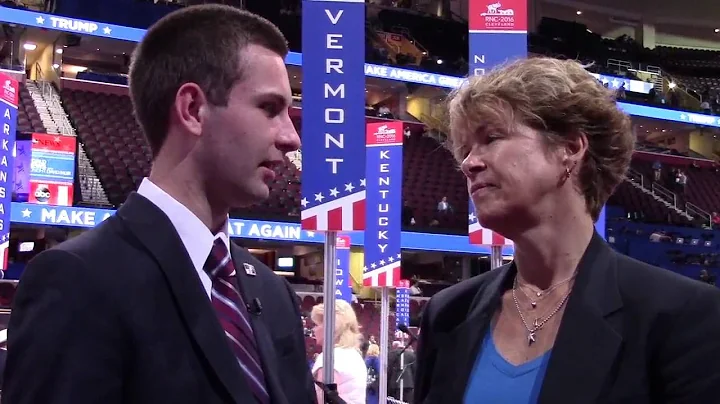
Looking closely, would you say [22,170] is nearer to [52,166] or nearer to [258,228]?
[52,166]

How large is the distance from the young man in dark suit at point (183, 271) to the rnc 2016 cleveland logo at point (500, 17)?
350 cm

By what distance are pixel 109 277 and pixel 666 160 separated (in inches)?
970

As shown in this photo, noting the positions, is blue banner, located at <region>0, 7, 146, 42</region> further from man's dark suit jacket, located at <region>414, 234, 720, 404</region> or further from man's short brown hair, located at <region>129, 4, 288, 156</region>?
man's dark suit jacket, located at <region>414, 234, 720, 404</region>

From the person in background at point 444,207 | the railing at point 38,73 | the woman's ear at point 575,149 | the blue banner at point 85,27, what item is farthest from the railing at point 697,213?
the woman's ear at point 575,149

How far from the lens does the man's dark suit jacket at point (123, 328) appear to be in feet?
3.36

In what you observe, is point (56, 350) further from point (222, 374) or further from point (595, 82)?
point (595, 82)

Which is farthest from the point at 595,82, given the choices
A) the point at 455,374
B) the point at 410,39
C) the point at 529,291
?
the point at 410,39

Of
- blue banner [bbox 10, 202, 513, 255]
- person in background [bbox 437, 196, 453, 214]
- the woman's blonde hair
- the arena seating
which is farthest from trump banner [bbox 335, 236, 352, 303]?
person in background [bbox 437, 196, 453, 214]

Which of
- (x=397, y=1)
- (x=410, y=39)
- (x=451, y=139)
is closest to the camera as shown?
(x=451, y=139)

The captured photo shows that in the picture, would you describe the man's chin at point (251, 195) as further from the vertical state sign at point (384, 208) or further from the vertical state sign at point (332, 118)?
the vertical state sign at point (384, 208)

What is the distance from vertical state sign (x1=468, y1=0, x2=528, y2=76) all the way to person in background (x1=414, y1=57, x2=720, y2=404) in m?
3.24

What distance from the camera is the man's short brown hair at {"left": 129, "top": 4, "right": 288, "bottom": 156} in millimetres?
1249

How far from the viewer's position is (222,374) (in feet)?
3.68

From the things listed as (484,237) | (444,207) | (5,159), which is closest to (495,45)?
(484,237)
